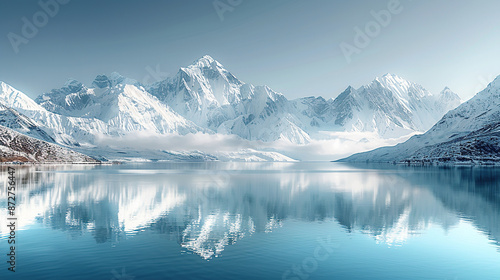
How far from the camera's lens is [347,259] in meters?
38.6

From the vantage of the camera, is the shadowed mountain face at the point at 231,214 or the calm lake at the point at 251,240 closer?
the calm lake at the point at 251,240

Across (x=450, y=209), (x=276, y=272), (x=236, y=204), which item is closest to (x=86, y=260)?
(x=276, y=272)

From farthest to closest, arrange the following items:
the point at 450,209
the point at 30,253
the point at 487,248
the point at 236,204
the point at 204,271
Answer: the point at 236,204 < the point at 450,209 < the point at 487,248 < the point at 30,253 < the point at 204,271

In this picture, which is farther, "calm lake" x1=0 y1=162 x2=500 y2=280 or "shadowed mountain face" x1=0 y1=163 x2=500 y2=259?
"shadowed mountain face" x1=0 y1=163 x2=500 y2=259

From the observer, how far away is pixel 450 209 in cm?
7456

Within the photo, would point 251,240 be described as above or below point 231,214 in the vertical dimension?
below

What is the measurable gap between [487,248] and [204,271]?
34717 mm

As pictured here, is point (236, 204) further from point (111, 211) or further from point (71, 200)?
point (71, 200)

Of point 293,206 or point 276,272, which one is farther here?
point 293,206

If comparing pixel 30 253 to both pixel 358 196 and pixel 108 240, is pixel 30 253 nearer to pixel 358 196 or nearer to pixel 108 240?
pixel 108 240

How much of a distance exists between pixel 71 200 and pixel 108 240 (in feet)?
144

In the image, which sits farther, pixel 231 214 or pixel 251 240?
pixel 231 214

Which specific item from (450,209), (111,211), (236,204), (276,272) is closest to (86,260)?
(276,272)

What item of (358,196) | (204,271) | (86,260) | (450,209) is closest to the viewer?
(204,271)
